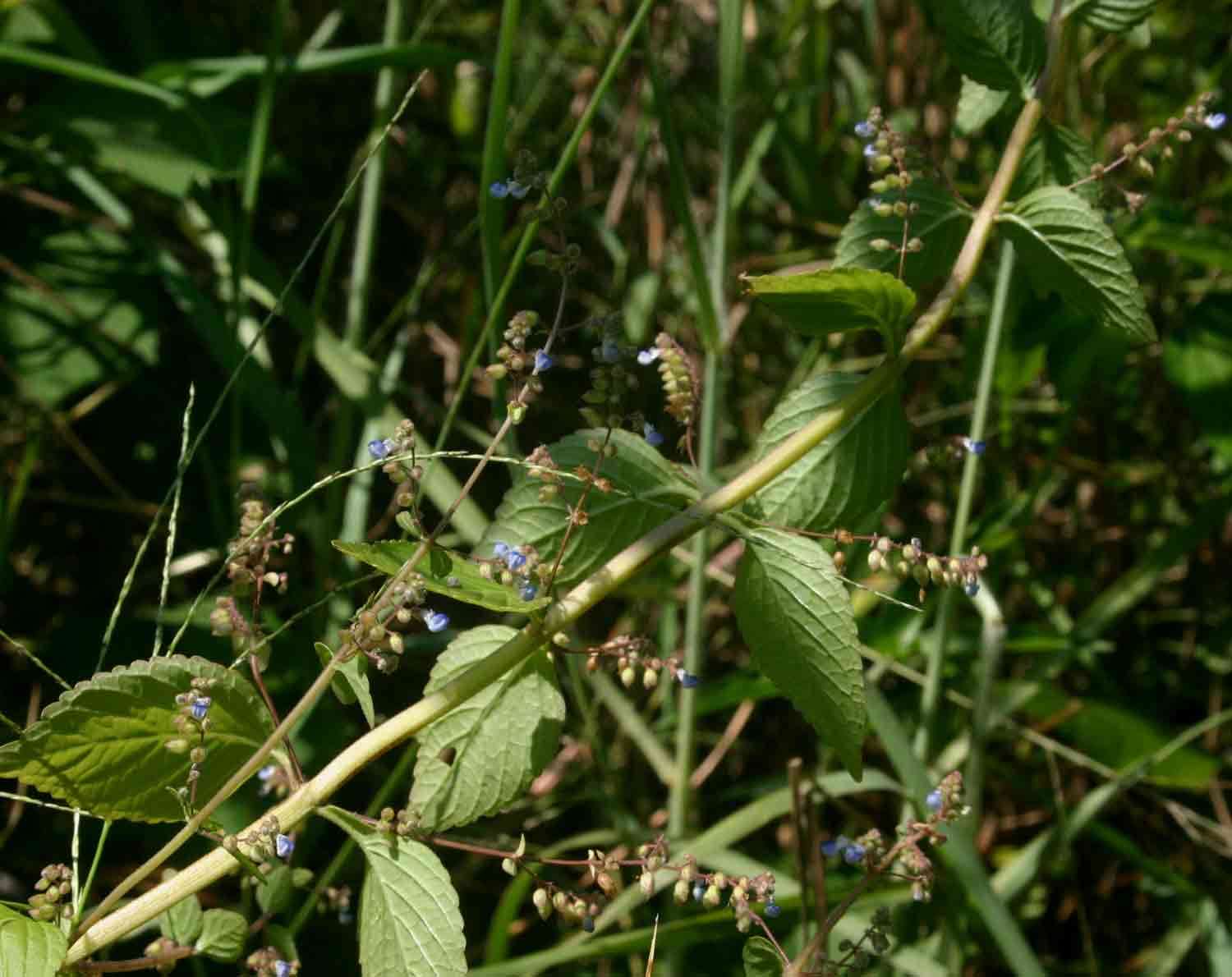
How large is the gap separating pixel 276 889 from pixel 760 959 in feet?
1.14

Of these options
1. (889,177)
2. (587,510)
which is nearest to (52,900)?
(587,510)

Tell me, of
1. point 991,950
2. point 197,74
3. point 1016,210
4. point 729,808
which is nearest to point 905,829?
point 1016,210

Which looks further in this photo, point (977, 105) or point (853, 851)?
point (977, 105)

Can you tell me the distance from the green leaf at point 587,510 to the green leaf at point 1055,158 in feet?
1.41

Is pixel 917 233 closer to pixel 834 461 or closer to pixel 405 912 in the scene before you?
pixel 834 461

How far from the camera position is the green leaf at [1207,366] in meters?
1.56

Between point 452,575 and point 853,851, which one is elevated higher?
point 452,575

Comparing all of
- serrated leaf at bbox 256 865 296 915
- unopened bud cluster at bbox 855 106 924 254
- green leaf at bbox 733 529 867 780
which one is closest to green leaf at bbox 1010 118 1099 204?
unopened bud cluster at bbox 855 106 924 254

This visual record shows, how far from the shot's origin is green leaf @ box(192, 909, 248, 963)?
892 millimetres

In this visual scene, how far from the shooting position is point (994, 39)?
3.33 feet

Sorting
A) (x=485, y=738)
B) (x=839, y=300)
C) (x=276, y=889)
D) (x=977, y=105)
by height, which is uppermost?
(x=977, y=105)

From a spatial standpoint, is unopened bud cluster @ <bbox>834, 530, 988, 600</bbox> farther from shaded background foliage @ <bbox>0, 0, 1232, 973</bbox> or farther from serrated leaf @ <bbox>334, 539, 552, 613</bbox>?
shaded background foliage @ <bbox>0, 0, 1232, 973</bbox>

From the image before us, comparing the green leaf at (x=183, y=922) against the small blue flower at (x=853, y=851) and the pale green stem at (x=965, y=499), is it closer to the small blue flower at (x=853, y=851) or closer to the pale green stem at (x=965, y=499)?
the small blue flower at (x=853, y=851)

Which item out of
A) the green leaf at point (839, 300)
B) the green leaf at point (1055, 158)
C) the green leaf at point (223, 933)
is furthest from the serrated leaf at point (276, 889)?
the green leaf at point (1055, 158)
